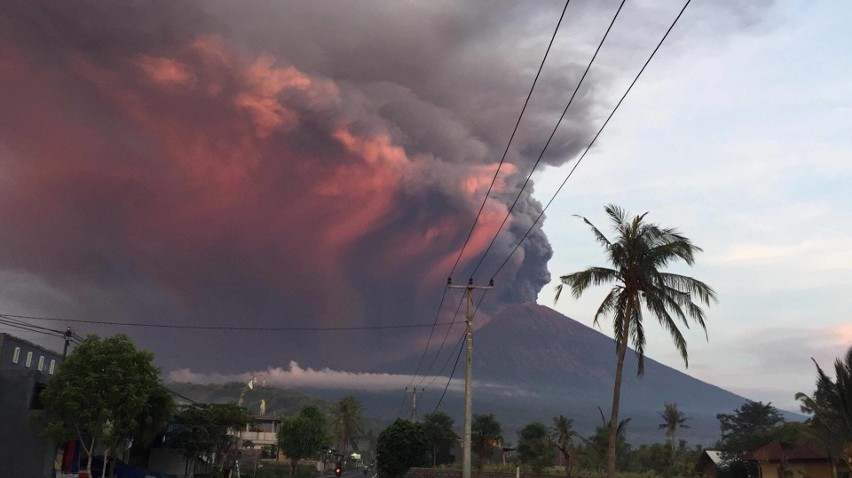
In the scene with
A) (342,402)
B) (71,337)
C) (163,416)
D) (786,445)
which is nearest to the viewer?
(163,416)

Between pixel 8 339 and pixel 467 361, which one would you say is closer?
pixel 467 361

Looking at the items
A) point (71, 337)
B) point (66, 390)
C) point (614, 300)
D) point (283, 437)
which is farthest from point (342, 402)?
point (614, 300)

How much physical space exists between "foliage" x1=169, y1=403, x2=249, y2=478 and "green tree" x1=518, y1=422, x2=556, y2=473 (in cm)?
4351

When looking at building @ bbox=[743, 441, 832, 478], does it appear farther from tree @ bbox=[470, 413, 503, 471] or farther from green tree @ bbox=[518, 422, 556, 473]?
tree @ bbox=[470, 413, 503, 471]

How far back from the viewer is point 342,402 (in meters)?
163

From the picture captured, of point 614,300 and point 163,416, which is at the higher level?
point 614,300

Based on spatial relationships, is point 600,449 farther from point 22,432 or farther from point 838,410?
point 22,432

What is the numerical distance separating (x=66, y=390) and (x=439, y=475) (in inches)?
1817

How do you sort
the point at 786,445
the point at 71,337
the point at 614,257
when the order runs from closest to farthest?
the point at 614,257 → the point at 71,337 → the point at 786,445

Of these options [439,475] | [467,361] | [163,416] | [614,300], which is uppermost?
[614,300]

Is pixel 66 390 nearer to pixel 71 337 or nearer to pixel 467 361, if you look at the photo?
pixel 71 337

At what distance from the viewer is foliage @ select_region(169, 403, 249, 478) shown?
65.4m

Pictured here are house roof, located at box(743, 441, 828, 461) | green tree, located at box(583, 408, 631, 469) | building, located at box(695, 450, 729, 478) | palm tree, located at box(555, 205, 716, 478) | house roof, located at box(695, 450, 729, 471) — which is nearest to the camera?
palm tree, located at box(555, 205, 716, 478)

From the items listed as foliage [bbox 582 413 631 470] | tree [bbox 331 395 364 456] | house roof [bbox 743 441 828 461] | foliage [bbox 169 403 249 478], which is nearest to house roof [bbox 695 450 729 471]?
foliage [bbox 582 413 631 470]
